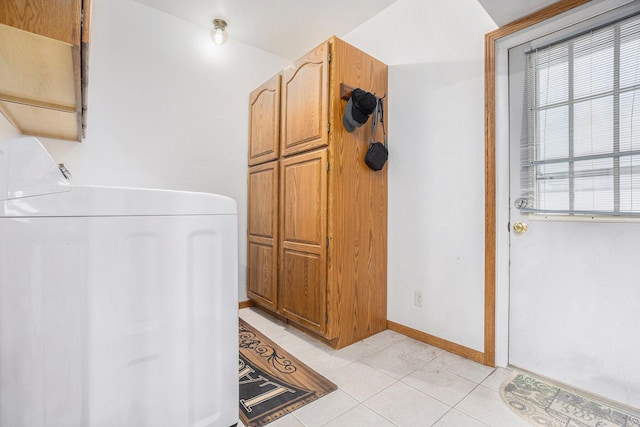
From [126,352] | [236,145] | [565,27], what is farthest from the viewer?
[236,145]

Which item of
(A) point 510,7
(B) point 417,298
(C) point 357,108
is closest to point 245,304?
(B) point 417,298

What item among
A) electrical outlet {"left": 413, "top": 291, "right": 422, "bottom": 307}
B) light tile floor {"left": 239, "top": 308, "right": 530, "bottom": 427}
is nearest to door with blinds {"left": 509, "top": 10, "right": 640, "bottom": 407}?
light tile floor {"left": 239, "top": 308, "right": 530, "bottom": 427}

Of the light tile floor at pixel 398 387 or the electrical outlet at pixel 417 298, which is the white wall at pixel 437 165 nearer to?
the electrical outlet at pixel 417 298

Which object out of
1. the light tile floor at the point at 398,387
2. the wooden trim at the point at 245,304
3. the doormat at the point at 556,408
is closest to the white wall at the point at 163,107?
the wooden trim at the point at 245,304

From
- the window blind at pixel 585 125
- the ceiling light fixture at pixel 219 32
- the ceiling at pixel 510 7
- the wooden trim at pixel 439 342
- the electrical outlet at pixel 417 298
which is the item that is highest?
the ceiling light fixture at pixel 219 32

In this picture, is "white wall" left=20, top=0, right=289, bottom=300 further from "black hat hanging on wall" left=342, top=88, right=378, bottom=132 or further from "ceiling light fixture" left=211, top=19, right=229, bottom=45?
"black hat hanging on wall" left=342, top=88, right=378, bottom=132

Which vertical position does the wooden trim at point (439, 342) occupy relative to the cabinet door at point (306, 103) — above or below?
below

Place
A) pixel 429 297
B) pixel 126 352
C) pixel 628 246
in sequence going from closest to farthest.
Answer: pixel 126 352, pixel 628 246, pixel 429 297

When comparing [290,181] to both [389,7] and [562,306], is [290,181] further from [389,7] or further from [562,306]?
[562,306]

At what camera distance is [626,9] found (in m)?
1.40

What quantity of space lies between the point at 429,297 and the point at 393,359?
0.51 meters

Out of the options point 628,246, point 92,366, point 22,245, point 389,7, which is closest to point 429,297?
point 628,246

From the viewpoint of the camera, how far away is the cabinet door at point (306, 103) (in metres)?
2.05

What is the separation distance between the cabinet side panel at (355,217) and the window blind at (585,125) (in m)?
0.97
